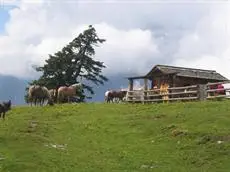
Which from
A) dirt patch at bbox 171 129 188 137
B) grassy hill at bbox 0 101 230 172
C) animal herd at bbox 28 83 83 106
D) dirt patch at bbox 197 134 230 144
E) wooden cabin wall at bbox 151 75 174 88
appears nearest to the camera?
grassy hill at bbox 0 101 230 172

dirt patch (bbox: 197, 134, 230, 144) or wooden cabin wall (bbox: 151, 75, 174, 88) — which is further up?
wooden cabin wall (bbox: 151, 75, 174, 88)

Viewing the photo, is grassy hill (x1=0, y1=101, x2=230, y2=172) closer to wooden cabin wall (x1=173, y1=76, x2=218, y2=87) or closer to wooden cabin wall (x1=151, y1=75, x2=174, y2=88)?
wooden cabin wall (x1=173, y1=76, x2=218, y2=87)

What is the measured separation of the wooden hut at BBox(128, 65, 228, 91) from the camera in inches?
2539

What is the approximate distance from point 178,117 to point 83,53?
5726cm

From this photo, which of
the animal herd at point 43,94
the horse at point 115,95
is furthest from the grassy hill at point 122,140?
the horse at point 115,95

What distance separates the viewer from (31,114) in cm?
4756

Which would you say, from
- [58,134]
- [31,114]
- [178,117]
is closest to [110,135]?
[58,134]

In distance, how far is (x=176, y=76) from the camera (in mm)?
64438

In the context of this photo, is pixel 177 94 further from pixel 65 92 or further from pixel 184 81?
pixel 65 92

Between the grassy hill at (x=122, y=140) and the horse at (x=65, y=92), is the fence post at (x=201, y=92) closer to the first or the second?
the grassy hill at (x=122, y=140)

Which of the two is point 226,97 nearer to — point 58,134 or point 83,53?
point 58,134

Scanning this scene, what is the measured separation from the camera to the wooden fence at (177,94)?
2002 inches

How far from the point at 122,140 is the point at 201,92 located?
18.4 metres

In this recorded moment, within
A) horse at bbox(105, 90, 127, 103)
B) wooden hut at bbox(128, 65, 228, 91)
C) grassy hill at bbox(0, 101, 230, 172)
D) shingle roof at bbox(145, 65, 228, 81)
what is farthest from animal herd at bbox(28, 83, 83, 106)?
grassy hill at bbox(0, 101, 230, 172)
